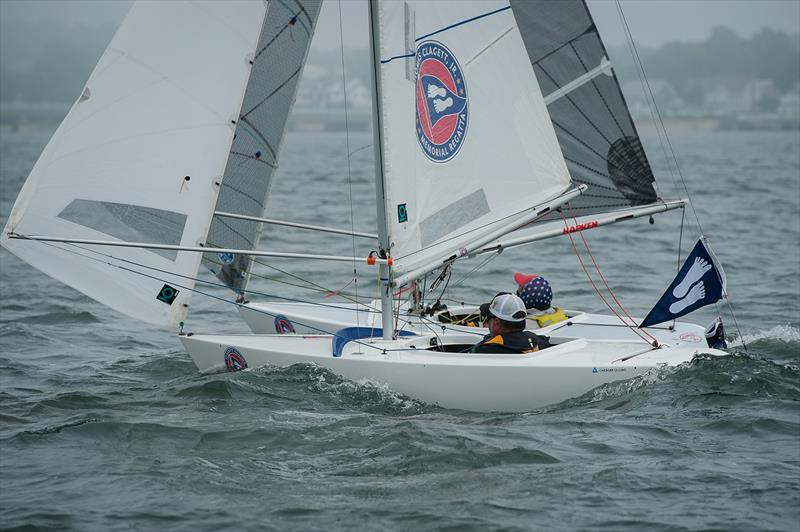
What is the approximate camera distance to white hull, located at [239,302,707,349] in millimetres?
9203

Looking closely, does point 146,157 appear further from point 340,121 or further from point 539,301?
point 340,121

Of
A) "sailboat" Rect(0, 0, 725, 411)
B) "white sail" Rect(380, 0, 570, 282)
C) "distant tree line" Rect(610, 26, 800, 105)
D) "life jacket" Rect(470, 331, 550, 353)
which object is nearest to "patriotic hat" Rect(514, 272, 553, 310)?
"sailboat" Rect(0, 0, 725, 411)

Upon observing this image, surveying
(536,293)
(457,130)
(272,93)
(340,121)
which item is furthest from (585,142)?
(340,121)

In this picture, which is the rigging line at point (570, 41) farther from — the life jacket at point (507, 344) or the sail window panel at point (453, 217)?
the life jacket at point (507, 344)

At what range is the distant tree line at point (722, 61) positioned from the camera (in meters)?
160

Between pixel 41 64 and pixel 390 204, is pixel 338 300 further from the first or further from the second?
pixel 41 64

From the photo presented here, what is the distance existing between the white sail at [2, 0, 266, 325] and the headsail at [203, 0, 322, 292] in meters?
1.13

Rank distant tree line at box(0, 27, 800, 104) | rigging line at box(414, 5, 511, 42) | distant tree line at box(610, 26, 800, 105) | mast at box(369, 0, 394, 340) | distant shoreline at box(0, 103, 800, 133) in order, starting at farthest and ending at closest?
distant tree line at box(610, 26, 800, 105) → distant tree line at box(0, 27, 800, 104) → distant shoreline at box(0, 103, 800, 133) → rigging line at box(414, 5, 511, 42) → mast at box(369, 0, 394, 340)

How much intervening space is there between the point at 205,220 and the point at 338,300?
4716 millimetres

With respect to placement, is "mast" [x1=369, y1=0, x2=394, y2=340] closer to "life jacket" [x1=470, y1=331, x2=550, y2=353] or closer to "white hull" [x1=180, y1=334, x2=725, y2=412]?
"white hull" [x1=180, y1=334, x2=725, y2=412]

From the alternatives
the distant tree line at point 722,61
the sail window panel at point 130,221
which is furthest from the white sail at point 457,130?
the distant tree line at point 722,61

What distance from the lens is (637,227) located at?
2280 centimetres

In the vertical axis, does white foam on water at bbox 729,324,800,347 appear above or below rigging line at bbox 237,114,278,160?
below

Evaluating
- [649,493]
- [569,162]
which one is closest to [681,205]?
[569,162]
